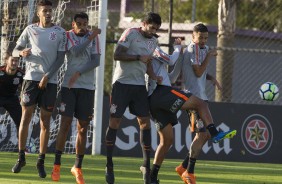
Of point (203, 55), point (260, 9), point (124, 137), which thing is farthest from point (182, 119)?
point (260, 9)

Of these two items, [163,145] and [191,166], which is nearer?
[163,145]

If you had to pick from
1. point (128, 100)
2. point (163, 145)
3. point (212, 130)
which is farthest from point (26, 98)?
point (212, 130)

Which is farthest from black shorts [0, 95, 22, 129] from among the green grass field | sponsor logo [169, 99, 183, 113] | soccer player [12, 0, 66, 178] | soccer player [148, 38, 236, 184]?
sponsor logo [169, 99, 183, 113]

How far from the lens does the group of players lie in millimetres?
12844

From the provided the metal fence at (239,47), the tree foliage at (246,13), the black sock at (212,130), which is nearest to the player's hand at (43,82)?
the black sock at (212,130)

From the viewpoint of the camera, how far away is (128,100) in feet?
42.3

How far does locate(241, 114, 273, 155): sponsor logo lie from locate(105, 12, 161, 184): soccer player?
7.92 m

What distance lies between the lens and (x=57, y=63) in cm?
1352

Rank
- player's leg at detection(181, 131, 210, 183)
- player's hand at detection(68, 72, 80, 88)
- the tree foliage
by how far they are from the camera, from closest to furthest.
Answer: player's hand at detection(68, 72, 80, 88) → player's leg at detection(181, 131, 210, 183) → the tree foliage

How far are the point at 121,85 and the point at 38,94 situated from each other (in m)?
1.39

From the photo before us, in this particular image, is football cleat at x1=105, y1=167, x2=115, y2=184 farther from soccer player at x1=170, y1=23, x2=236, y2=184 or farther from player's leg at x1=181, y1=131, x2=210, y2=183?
soccer player at x1=170, y1=23, x2=236, y2=184

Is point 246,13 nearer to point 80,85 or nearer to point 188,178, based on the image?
point 188,178

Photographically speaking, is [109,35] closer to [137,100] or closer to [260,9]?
[260,9]

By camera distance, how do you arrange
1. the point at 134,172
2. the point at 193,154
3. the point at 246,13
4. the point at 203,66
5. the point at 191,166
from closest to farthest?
the point at 191,166 < the point at 193,154 < the point at 203,66 < the point at 134,172 < the point at 246,13
